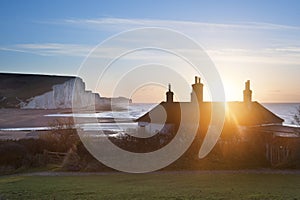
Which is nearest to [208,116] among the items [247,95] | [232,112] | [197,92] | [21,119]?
[197,92]

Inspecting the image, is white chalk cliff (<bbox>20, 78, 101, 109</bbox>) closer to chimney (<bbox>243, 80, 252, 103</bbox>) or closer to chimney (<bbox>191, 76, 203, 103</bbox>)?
chimney (<bbox>191, 76, 203, 103</bbox>)

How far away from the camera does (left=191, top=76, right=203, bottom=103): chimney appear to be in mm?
24781

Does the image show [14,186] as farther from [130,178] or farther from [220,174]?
[220,174]

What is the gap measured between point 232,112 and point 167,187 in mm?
13632

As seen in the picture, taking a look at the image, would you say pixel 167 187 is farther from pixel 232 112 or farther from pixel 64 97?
pixel 64 97

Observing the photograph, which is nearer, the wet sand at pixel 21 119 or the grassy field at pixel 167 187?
the grassy field at pixel 167 187

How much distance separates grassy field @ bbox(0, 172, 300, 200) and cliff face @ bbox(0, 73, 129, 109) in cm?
6588

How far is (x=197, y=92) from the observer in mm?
25766

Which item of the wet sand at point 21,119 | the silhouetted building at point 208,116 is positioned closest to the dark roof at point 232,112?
the silhouetted building at point 208,116

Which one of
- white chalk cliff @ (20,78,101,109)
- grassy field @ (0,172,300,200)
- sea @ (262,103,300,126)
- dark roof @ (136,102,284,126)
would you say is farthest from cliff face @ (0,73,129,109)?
grassy field @ (0,172,300,200)

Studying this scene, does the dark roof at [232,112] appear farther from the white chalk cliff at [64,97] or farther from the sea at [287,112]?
the white chalk cliff at [64,97]

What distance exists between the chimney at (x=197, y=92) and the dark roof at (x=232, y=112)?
367 millimetres

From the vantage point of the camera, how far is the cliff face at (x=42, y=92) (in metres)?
83.7

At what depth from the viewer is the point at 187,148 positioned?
765 inches
